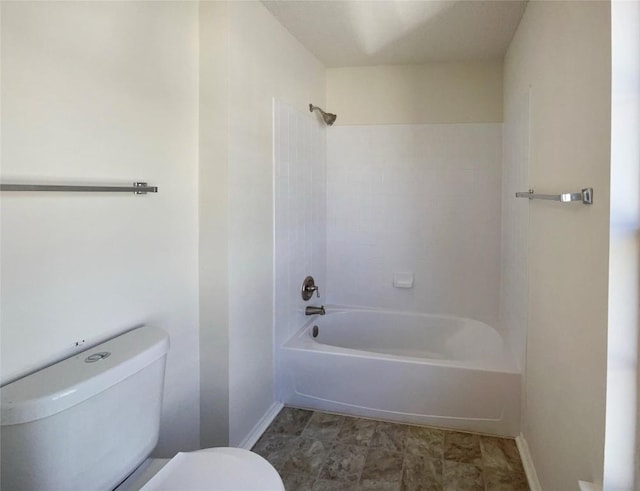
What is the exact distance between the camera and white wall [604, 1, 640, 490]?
1018 mm

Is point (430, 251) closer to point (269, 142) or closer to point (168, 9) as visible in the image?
point (269, 142)

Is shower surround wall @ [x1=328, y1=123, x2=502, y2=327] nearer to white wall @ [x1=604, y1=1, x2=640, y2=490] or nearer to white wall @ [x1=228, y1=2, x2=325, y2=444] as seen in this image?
white wall @ [x1=228, y1=2, x2=325, y2=444]

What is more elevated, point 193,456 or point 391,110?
point 391,110

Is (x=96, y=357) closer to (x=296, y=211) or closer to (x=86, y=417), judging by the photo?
(x=86, y=417)

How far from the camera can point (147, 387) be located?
134 cm

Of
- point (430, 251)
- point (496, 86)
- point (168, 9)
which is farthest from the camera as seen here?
point (430, 251)

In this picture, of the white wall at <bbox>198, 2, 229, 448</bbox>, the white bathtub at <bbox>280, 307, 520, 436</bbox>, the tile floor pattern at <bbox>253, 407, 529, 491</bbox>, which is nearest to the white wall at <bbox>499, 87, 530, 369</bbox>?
the white bathtub at <bbox>280, 307, 520, 436</bbox>

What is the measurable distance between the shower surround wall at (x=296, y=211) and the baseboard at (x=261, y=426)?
0.30ft

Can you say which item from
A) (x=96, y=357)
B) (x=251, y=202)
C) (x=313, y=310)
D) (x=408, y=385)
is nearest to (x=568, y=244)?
(x=408, y=385)

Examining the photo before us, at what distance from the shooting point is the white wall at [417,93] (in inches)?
122

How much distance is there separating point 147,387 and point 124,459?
8.2 inches

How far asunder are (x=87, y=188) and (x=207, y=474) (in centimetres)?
94

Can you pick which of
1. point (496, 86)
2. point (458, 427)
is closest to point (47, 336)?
point (458, 427)

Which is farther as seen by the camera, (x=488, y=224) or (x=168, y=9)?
(x=488, y=224)
